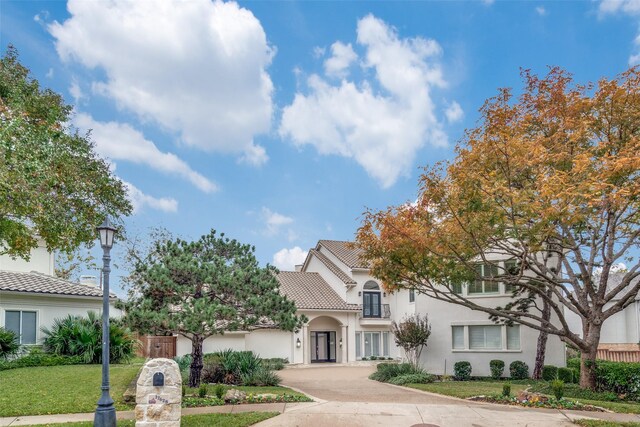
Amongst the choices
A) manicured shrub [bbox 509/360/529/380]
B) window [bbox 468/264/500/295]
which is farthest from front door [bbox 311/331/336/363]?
manicured shrub [bbox 509/360/529/380]

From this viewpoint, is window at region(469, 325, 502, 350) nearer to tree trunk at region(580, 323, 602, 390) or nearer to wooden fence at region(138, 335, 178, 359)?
tree trunk at region(580, 323, 602, 390)

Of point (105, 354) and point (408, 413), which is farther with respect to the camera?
point (408, 413)

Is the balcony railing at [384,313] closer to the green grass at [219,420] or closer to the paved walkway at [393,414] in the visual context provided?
the paved walkway at [393,414]

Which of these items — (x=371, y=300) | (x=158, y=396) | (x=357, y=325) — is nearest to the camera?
Result: (x=158, y=396)

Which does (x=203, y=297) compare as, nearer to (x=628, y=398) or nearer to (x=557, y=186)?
(x=557, y=186)

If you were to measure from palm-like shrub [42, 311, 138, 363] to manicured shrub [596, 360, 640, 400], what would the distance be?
57.4 ft

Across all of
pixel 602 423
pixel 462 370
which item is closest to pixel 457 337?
pixel 462 370

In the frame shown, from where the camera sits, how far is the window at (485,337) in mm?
24125

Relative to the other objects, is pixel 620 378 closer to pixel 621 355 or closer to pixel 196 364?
pixel 621 355

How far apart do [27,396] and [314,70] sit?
1227 cm

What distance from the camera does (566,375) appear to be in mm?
20594

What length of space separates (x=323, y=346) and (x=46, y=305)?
17.0 meters

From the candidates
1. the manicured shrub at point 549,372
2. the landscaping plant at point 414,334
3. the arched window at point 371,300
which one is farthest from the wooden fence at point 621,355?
the arched window at point 371,300

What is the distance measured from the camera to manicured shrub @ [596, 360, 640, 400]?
16234mm
